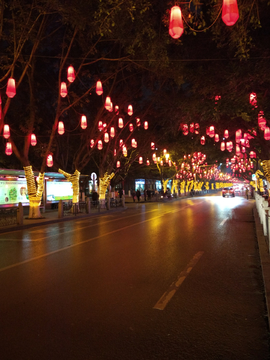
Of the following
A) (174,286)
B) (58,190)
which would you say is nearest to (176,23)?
(174,286)

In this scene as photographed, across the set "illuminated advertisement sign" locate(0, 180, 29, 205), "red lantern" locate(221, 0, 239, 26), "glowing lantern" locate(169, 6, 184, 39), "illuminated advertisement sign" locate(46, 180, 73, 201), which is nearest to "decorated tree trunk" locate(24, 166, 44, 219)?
"illuminated advertisement sign" locate(0, 180, 29, 205)

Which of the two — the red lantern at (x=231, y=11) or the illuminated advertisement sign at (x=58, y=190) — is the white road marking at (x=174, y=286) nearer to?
the red lantern at (x=231, y=11)

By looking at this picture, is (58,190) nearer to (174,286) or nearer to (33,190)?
(33,190)

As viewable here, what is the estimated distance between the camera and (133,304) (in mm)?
5273

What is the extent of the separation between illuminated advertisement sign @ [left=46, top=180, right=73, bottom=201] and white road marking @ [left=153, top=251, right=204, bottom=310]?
69.8 feet

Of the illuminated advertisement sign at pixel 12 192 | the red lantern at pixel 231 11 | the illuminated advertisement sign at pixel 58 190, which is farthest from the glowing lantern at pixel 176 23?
the illuminated advertisement sign at pixel 58 190

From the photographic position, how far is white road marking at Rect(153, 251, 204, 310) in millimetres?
5266

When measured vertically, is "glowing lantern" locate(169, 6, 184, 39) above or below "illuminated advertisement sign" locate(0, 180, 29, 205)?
above

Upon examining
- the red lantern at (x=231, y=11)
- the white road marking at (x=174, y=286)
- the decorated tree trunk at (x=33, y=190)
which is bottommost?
the white road marking at (x=174, y=286)

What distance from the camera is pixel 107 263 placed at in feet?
26.6

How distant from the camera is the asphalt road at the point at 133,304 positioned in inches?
152

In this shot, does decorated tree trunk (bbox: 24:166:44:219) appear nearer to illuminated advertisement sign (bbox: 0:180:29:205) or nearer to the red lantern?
illuminated advertisement sign (bbox: 0:180:29:205)

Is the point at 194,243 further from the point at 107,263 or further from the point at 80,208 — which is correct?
the point at 80,208

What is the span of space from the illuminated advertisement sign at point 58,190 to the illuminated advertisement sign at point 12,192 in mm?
2966
